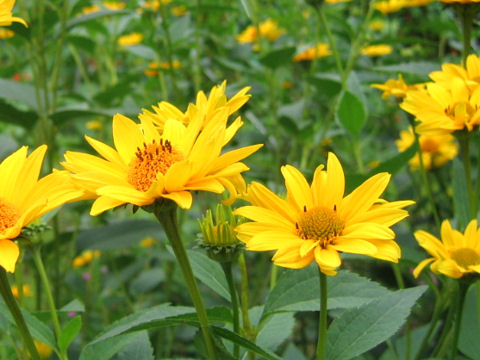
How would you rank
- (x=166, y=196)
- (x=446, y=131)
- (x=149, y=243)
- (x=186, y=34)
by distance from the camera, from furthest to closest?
(x=149, y=243), (x=186, y=34), (x=446, y=131), (x=166, y=196)

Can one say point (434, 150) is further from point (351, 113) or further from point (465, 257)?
point (465, 257)

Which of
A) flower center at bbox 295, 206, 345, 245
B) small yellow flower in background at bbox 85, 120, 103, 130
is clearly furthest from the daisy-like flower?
small yellow flower in background at bbox 85, 120, 103, 130

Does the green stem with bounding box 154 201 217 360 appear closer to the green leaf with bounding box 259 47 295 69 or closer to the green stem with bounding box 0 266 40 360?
the green stem with bounding box 0 266 40 360

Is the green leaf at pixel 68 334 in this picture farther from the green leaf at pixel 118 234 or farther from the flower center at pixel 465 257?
the green leaf at pixel 118 234

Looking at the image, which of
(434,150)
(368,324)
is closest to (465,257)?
(368,324)

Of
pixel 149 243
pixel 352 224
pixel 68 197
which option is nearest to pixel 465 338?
pixel 352 224

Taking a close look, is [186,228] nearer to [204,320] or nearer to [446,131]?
[446,131]

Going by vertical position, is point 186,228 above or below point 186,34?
below

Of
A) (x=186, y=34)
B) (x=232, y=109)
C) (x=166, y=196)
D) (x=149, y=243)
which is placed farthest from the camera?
(x=149, y=243)
